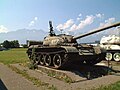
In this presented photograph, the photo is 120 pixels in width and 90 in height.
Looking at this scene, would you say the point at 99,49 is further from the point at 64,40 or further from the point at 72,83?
the point at 72,83

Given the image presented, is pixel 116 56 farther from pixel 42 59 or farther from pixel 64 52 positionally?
pixel 64 52

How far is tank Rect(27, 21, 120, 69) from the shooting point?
1429 cm

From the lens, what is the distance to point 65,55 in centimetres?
1424

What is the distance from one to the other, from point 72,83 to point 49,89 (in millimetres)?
1589

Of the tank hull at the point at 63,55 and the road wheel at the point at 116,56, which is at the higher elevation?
the tank hull at the point at 63,55

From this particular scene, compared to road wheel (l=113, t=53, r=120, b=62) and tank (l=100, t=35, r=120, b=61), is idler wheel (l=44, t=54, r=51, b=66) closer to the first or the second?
tank (l=100, t=35, r=120, b=61)

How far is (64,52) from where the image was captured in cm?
1459

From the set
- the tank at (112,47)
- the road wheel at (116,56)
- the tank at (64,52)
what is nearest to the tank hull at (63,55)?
the tank at (64,52)

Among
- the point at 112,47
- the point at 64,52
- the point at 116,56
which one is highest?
the point at 64,52

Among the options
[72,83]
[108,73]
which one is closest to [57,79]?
[72,83]

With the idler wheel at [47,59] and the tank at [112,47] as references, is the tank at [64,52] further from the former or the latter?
the tank at [112,47]

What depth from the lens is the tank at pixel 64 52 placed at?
14.3 metres

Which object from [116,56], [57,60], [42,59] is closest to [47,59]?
[42,59]

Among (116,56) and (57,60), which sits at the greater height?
(57,60)
